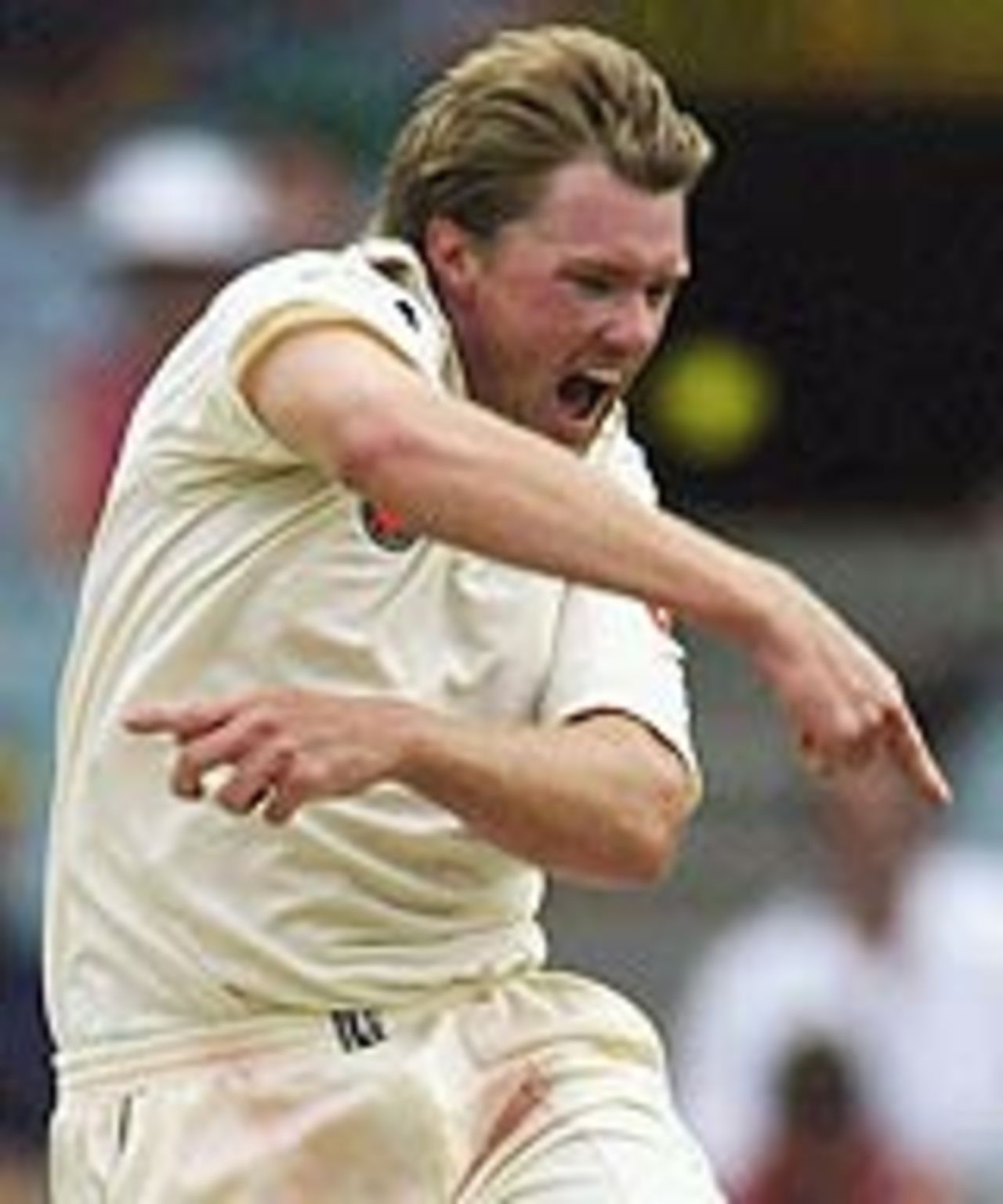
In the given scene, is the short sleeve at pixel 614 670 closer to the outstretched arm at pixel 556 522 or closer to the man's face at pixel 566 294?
the man's face at pixel 566 294

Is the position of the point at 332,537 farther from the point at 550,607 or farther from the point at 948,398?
the point at 948,398

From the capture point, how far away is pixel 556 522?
16.1 ft

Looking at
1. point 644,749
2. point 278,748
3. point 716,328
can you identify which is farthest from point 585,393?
point 716,328

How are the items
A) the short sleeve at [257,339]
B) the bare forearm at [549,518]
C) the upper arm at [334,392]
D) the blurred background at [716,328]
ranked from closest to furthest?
1. the bare forearm at [549,518]
2. the upper arm at [334,392]
3. the short sleeve at [257,339]
4. the blurred background at [716,328]

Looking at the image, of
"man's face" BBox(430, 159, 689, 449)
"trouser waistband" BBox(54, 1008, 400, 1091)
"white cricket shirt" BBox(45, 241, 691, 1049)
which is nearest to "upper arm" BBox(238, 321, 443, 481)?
"white cricket shirt" BBox(45, 241, 691, 1049)

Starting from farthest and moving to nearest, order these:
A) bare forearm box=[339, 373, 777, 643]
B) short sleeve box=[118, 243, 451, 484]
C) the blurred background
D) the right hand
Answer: the blurred background
short sleeve box=[118, 243, 451, 484]
bare forearm box=[339, 373, 777, 643]
the right hand

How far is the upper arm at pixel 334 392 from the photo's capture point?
5.04 m

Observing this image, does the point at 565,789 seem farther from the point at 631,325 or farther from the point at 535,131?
the point at 535,131

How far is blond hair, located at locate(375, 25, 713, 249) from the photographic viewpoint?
555 centimetres

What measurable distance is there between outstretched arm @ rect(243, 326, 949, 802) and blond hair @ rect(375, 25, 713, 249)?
0.44 metres

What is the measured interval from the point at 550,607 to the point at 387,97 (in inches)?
187

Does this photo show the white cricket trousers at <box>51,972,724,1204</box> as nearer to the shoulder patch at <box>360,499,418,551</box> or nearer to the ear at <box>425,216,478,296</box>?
the shoulder patch at <box>360,499,418,551</box>

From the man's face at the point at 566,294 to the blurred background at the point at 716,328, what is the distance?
11.1 feet

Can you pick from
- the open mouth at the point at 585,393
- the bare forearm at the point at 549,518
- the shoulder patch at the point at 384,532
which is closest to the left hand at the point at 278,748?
the bare forearm at the point at 549,518
